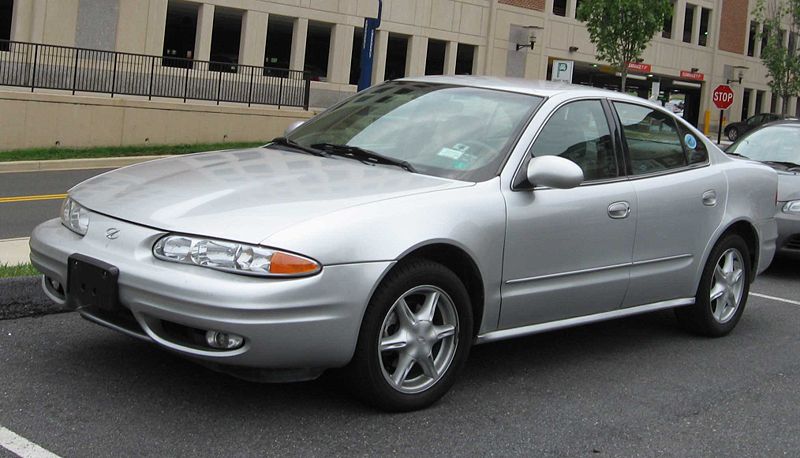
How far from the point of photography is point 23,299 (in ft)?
18.5

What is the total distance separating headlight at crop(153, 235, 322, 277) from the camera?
3.92 meters

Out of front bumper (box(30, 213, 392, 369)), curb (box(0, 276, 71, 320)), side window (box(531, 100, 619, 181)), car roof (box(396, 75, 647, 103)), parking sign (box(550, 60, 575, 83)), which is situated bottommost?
curb (box(0, 276, 71, 320))

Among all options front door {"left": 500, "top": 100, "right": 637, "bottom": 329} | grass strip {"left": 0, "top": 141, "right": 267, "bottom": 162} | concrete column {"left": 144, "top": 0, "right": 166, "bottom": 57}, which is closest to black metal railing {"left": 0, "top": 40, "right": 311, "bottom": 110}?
grass strip {"left": 0, "top": 141, "right": 267, "bottom": 162}

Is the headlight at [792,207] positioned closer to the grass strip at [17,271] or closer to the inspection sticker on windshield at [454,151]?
the inspection sticker on windshield at [454,151]

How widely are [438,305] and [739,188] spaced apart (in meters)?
2.90

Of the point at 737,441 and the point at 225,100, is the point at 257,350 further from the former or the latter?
the point at 225,100

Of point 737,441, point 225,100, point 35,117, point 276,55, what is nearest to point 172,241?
point 737,441

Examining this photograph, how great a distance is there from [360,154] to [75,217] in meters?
1.47

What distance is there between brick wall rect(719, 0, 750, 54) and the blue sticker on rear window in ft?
157

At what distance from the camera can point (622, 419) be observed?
466 centimetres

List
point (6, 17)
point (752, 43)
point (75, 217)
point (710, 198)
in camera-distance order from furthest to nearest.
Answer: point (752, 43) < point (6, 17) < point (710, 198) < point (75, 217)

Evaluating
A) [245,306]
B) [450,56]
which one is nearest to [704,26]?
[450,56]

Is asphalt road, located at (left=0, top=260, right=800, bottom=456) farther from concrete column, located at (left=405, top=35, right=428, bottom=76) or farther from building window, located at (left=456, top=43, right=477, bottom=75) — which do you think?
building window, located at (left=456, top=43, right=477, bottom=75)

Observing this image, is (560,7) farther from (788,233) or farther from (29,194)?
(788,233)
